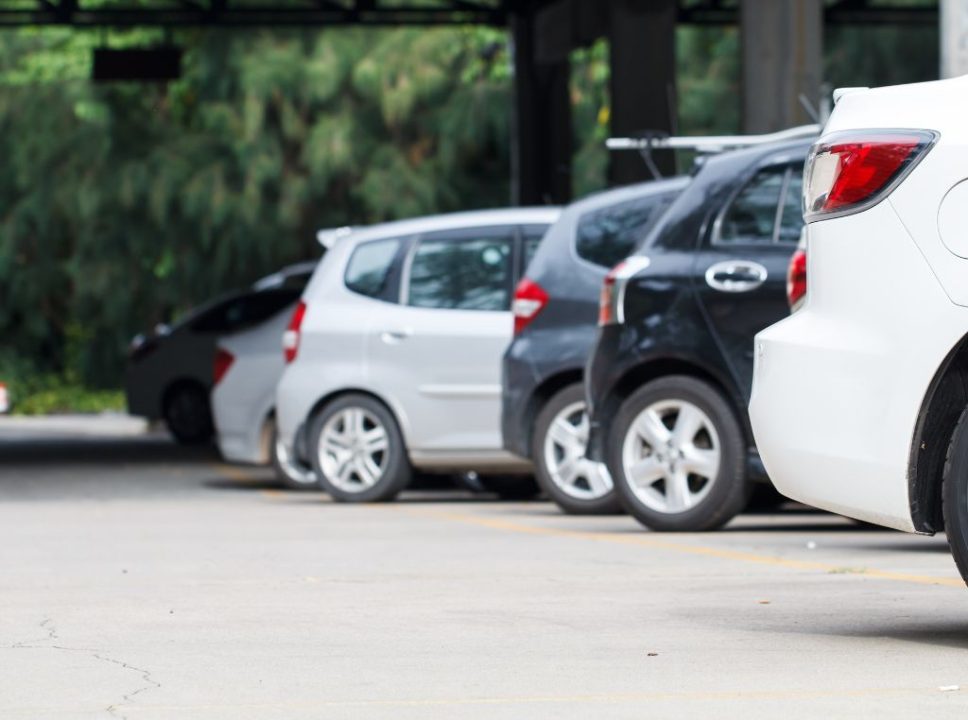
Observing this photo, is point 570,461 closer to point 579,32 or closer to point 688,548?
point 688,548

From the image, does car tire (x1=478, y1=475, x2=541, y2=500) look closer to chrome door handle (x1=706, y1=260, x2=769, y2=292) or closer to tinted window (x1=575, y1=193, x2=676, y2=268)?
tinted window (x1=575, y1=193, x2=676, y2=268)

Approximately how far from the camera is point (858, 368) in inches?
265

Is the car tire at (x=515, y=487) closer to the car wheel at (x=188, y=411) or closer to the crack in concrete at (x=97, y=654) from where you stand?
the crack in concrete at (x=97, y=654)

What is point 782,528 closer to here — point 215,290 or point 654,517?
point 654,517

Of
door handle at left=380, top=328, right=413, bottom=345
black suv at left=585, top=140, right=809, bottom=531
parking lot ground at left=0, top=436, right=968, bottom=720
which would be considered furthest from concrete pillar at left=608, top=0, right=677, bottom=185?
black suv at left=585, top=140, right=809, bottom=531

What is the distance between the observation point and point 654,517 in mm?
11344

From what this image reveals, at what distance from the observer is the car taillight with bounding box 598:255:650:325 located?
11367 mm

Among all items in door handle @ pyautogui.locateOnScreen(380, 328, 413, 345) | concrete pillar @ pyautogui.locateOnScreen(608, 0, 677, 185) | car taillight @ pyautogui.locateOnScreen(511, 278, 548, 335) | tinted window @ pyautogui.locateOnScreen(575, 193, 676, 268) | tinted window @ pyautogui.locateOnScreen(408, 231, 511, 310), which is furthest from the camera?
concrete pillar @ pyautogui.locateOnScreen(608, 0, 677, 185)

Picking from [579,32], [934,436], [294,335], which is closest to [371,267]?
[294,335]

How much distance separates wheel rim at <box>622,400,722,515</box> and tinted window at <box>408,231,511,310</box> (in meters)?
3.12

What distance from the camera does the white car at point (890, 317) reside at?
6.56 meters

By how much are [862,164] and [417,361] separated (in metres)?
7.94

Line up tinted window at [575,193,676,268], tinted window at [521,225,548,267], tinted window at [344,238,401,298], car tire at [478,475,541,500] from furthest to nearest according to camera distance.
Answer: car tire at [478,475,541,500]
tinted window at [344,238,401,298]
tinted window at [521,225,548,267]
tinted window at [575,193,676,268]

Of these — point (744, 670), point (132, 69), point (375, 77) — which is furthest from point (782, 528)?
point (375, 77)
